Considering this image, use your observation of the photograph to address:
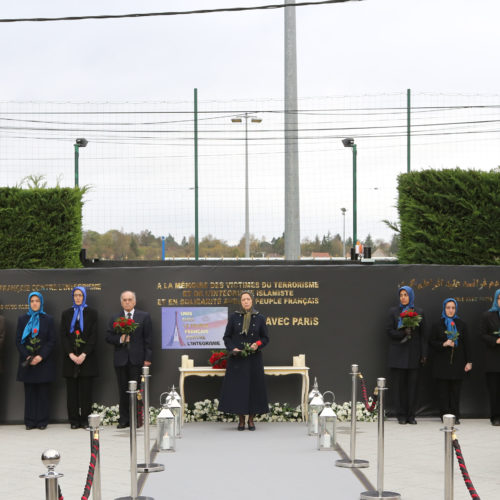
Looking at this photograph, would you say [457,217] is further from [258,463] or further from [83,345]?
[258,463]

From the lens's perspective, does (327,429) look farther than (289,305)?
No

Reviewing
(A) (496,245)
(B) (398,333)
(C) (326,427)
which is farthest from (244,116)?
(C) (326,427)

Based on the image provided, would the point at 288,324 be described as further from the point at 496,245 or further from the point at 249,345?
the point at 496,245

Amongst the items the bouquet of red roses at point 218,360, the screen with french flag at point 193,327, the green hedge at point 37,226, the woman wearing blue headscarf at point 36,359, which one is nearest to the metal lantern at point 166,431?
the bouquet of red roses at point 218,360

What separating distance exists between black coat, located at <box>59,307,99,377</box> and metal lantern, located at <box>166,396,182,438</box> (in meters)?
1.61

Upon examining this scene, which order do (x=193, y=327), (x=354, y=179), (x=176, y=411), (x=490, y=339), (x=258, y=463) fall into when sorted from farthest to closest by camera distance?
(x=354, y=179) → (x=193, y=327) → (x=490, y=339) → (x=176, y=411) → (x=258, y=463)

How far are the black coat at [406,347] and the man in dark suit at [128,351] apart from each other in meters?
3.30

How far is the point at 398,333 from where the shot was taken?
13.1 meters

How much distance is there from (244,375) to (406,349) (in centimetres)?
230

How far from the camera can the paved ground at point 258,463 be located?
8.69 meters

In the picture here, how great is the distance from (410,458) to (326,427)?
3.44 ft

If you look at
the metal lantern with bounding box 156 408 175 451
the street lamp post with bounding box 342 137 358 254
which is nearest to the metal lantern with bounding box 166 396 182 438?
the metal lantern with bounding box 156 408 175 451

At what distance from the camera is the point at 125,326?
41.8ft

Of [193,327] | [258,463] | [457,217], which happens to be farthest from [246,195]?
[258,463]
